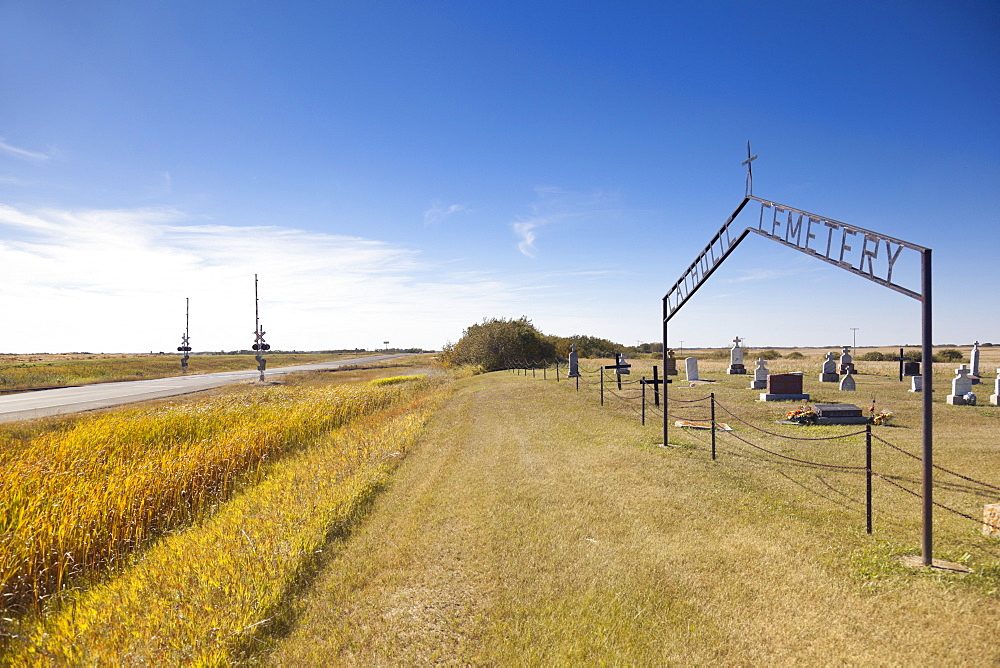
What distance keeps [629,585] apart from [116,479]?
10.0 m

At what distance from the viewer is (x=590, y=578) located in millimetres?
5301

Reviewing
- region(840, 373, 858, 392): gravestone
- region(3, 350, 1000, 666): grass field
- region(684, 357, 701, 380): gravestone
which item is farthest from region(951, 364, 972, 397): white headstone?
region(684, 357, 701, 380): gravestone

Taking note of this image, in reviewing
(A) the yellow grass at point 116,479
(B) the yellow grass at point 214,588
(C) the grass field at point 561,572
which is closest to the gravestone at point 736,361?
(C) the grass field at point 561,572

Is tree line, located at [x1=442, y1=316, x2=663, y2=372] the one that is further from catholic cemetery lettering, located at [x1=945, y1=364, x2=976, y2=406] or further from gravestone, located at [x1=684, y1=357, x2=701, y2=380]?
catholic cemetery lettering, located at [x1=945, y1=364, x2=976, y2=406]

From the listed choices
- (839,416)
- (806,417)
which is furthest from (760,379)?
(806,417)

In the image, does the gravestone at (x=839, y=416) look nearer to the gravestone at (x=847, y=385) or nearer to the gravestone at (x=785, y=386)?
the gravestone at (x=785, y=386)

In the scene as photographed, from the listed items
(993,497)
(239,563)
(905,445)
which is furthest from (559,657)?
(905,445)

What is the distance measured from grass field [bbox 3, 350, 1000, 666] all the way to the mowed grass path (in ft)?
0.07

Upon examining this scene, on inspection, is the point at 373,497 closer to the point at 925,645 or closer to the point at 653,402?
the point at 925,645

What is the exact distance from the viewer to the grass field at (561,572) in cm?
423

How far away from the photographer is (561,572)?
5.46 meters

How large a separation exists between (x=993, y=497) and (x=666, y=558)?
18.8 ft

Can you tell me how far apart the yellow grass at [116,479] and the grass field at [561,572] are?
0.54m

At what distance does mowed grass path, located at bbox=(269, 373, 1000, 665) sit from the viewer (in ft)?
13.5
